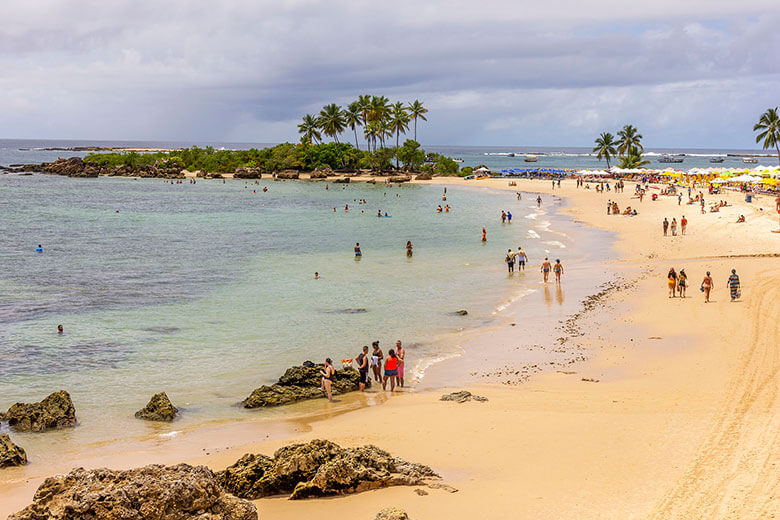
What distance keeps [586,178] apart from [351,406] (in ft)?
328

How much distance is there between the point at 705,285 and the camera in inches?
976

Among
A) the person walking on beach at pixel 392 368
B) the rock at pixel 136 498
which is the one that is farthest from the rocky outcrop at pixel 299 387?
the rock at pixel 136 498

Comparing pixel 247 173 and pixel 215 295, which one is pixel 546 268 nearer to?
pixel 215 295

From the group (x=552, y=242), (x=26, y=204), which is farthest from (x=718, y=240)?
(x=26, y=204)

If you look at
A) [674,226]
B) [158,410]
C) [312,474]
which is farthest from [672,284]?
[674,226]

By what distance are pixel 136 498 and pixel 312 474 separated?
3.20 m

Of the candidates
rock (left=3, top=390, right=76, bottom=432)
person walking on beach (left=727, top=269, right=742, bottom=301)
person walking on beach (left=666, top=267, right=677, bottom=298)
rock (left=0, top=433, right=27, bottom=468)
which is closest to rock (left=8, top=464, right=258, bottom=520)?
rock (left=0, top=433, right=27, bottom=468)

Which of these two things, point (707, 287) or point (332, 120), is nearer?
point (707, 287)

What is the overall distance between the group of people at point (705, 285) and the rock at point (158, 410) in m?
19.5

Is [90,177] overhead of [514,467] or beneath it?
overhead

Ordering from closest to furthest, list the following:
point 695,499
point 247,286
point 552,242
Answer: point 695,499 < point 247,286 < point 552,242

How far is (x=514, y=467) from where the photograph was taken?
11.5m

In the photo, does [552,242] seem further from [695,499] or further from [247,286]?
[695,499]

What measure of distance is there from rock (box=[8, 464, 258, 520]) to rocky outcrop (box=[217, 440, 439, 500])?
204 cm
